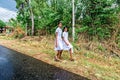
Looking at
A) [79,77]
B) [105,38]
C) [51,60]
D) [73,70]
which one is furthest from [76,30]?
[79,77]

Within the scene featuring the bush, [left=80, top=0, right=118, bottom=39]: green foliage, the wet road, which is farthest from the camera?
the bush

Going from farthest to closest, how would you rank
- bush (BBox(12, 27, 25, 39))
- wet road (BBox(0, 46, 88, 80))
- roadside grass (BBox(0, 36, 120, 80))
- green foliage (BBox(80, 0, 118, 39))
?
bush (BBox(12, 27, 25, 39))
green foliage (BBox(80, 0, 118, 39))
roadside grass (BBox(0, 36, 120, 80))
wet road (BBox(0, 46, 88, 80))

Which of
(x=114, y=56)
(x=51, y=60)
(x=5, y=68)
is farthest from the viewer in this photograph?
(x=114, y=56)

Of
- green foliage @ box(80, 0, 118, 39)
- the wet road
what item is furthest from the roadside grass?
green foliage @ box(80, 0, 118, 39)

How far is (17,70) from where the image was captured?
7844 mm

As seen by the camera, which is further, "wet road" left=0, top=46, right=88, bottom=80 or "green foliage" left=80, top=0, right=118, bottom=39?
"green foliage" left=80, top=0, right=118, bottom=39

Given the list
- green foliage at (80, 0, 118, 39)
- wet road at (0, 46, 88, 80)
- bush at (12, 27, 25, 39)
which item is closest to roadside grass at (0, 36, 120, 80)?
wet road at (0, 46, 88, 80)

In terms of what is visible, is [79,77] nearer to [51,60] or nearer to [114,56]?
[51,60]

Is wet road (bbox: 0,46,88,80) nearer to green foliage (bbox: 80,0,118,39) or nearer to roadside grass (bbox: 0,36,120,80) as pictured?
roadside grass (bbox: 0,36,120,80)

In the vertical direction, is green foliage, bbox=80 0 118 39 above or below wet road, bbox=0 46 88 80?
above

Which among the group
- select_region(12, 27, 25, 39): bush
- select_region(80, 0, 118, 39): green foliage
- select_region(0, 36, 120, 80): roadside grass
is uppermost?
select_region(80, 0, 118, 39): green foliage

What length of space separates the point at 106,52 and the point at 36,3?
31.5 feet

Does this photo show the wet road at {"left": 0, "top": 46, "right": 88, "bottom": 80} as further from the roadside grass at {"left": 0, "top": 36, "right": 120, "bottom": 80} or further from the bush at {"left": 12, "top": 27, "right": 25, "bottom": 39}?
the bush at {"left": 12, "top": 27, "right": 25, "bottom": 39}

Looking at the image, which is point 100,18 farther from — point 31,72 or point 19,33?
point 19,33
